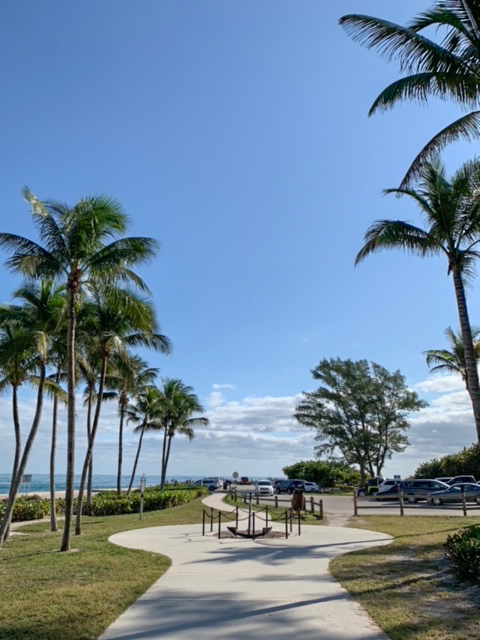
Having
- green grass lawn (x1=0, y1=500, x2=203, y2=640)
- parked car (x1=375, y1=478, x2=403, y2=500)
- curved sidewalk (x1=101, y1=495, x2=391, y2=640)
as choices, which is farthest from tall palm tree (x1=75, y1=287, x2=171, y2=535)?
parked car (x1=375, y1=478, x2=403, y2=500)

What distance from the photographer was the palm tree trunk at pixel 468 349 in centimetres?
1294

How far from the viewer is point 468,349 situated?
13.3 m

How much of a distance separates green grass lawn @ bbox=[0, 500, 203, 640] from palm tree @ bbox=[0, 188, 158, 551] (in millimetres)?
1789

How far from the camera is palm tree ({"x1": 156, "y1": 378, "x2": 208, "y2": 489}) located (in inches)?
1923

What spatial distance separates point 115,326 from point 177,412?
32.2m

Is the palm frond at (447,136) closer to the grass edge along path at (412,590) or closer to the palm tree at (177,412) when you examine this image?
the grass edge along path at (412,590)

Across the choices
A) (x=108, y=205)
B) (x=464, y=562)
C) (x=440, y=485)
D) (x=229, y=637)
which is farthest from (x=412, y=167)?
(x=440, y=485)

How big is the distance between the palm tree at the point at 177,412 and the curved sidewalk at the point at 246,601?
3629 cm

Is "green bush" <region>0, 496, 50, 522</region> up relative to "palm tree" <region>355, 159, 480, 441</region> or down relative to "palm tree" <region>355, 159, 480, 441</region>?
down

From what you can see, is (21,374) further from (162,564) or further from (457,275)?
(457,275)

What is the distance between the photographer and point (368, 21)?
11016 mm

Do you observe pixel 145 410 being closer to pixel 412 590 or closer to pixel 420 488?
pixel 420 488

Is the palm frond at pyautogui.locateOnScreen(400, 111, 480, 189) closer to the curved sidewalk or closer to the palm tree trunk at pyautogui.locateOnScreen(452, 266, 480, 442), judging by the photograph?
the palm tree trunk at pyautogui.locateOnScreen(452, 266, 480, 442)

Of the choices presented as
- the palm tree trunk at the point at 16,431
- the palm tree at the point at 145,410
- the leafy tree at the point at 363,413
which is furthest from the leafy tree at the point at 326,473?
the palm tree trunk at the point at 16,431
